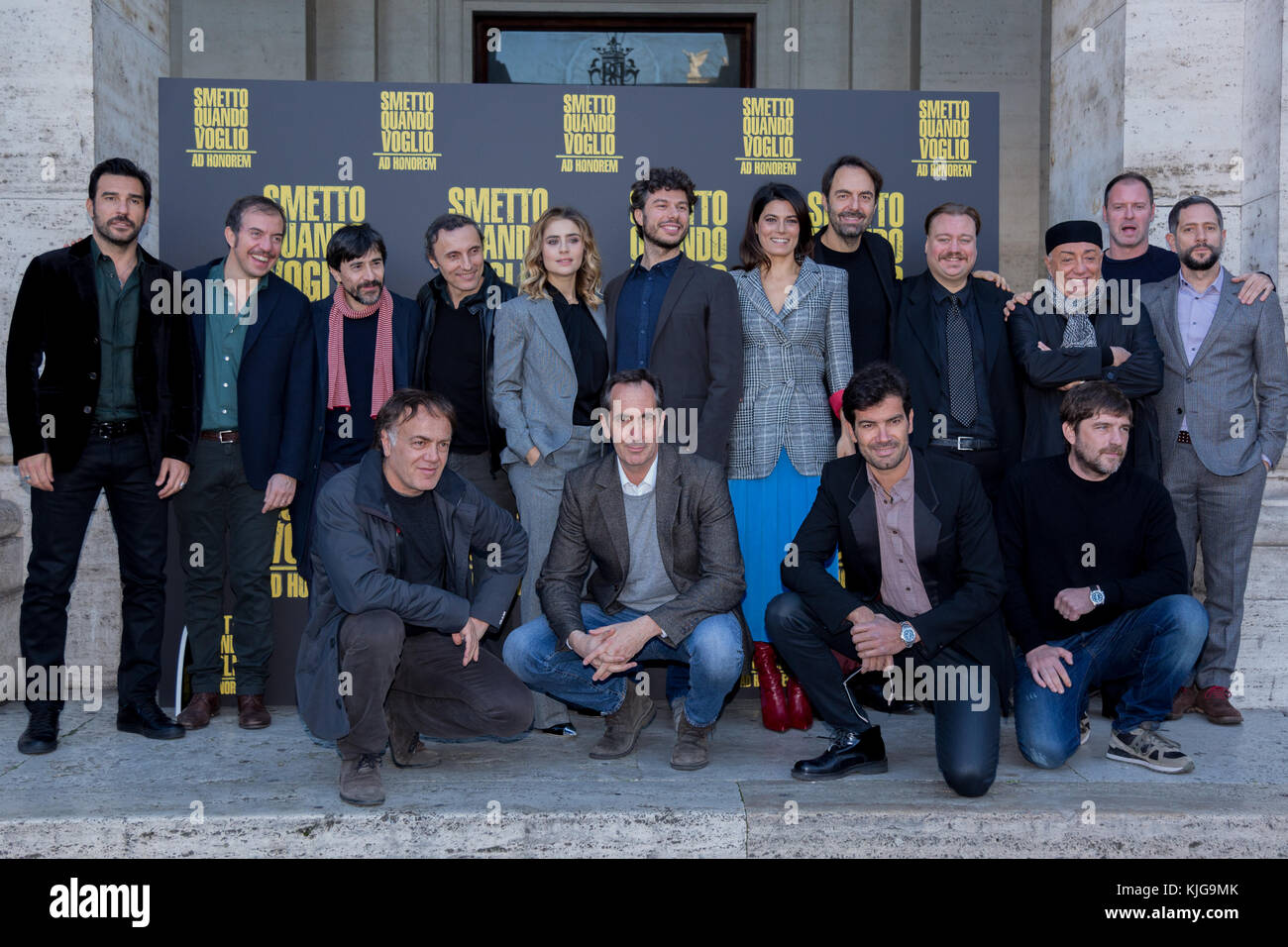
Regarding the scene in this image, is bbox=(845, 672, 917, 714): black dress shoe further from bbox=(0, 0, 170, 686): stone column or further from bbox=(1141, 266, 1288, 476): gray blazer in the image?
bbox=(0, 0, 170, 686): stone column

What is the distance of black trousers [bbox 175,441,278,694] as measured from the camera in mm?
4883

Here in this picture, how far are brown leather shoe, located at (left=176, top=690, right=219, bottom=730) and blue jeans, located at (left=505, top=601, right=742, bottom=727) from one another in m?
1.46

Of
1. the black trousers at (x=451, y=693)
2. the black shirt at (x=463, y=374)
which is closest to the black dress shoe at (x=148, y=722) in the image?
the black trousers at (x=451, y=693)

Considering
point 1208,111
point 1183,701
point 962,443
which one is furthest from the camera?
point 1208,111

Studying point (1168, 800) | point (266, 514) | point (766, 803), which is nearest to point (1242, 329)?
point (1168, 800)

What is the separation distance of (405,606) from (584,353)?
1464 millimetres

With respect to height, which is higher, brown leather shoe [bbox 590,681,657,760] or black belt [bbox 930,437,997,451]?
black belt [bbox 930,437,997,451]

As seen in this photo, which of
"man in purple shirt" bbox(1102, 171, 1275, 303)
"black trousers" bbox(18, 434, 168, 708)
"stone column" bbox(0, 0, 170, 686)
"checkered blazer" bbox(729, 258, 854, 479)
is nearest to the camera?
"black trousers" bbox(18, 434, 168, 708)

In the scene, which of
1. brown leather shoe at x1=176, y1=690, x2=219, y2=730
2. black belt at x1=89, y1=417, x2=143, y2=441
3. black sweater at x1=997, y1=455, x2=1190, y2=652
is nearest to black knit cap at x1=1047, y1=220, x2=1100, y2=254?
black sweater at x1=997, y1=455, x2=1190, y2=652

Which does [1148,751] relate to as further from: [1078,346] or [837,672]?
[1078,346]

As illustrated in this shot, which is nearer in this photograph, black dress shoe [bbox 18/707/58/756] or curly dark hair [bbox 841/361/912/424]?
curly dark hair [bbox 841/361/912/424]

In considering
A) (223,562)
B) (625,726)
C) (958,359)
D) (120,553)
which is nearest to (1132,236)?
(958,359)

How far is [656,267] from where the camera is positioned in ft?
16.1

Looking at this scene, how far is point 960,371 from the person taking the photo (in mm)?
4891
